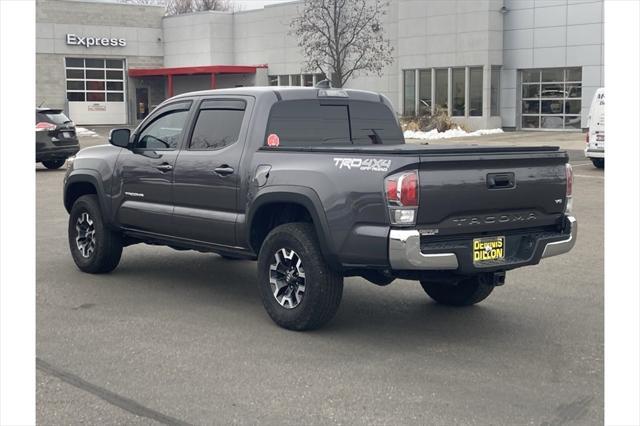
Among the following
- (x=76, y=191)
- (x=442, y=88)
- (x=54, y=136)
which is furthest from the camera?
(x=442, y=88)

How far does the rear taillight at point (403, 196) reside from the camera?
6012 mm

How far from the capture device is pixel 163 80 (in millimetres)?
58406

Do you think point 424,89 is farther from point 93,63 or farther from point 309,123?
point 309,123

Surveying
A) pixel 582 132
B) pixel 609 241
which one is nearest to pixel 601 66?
pixel 582 132

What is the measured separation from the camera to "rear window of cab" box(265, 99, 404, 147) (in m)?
7.52

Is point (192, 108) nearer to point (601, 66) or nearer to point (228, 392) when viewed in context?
point (228, 392)

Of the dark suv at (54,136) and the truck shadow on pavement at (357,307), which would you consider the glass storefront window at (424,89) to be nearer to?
the dark suv at (54,136)

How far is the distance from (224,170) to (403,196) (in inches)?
79.5

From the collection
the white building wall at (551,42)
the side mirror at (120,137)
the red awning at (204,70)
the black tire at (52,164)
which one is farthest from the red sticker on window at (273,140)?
the red awning at (204,70)

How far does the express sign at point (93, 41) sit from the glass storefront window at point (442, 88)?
79.7 feet

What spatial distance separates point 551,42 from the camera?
1522 inches

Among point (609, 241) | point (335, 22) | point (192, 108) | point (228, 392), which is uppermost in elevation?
point (335, 22)

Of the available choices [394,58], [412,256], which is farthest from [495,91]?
[412,256]

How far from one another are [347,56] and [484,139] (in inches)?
522
